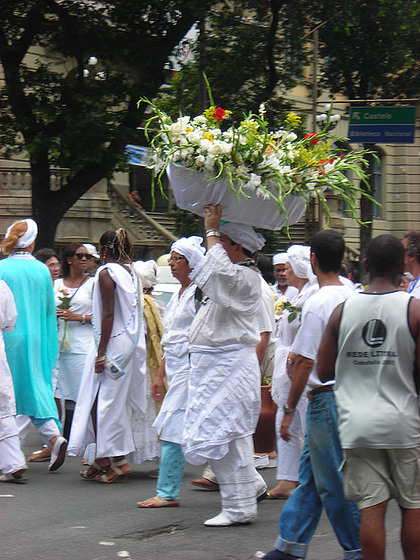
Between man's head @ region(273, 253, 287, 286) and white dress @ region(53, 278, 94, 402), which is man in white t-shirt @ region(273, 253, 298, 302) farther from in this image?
white dress @ region(53, 278, 94, 402)

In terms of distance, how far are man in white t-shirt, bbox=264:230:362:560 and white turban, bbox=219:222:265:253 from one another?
2.67 ft

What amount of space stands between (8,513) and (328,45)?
1789cm

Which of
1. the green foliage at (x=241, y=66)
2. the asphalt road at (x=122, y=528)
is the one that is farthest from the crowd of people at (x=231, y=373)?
the green foliage at (x=241, y=66)

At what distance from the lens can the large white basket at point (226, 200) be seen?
5.64m

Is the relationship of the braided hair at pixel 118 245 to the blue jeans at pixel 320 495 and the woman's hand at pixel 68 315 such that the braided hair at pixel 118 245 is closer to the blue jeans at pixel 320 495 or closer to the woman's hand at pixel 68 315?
the woman's hand at pixel 68 315

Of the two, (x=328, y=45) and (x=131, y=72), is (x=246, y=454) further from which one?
(x=328, y=45)

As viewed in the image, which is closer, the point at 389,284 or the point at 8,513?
the point at 389,284

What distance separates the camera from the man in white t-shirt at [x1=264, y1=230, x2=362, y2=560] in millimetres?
4777

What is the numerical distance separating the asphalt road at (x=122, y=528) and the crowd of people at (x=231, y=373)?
191 mm

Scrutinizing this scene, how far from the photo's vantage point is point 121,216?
25.9 metres

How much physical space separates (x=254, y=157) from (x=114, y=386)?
8.85ft

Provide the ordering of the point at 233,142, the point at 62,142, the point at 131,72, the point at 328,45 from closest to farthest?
1. the point at 233,142
2. the point at 62,142
3. the point at 131,72
4. the point at 328,45

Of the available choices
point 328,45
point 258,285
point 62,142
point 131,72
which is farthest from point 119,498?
point 328,45

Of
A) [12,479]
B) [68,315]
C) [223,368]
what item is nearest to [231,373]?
[223,368]
